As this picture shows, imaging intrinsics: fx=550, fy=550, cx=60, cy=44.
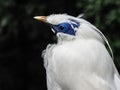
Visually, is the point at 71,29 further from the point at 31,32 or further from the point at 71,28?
the point at 31,32

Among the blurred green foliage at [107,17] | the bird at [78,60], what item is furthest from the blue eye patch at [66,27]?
the blurred green foliage at [107,17]

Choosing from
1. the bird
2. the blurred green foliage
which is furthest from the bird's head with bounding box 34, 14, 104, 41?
the blurred green foliage

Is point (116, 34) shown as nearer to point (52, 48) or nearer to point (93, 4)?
point (93, 4)

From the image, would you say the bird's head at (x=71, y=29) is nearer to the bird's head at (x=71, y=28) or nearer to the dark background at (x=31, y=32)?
the bird's head at (x=71, y=28)

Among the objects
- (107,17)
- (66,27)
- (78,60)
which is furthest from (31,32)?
(78,60)

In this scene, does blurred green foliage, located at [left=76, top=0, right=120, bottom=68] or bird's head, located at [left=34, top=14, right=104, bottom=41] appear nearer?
bird's head, located at [left=34, top=14, right=104, bottom=41]

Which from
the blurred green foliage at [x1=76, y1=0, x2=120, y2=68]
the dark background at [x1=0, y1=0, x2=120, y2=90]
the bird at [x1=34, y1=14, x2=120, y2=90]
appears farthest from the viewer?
the dark background at [x1=0, y1=0, x2=120, y2=90]

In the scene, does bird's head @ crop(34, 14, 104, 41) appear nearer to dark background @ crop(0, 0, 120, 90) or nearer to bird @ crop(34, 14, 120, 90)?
bird @ crop(34, 14, 120, 90)

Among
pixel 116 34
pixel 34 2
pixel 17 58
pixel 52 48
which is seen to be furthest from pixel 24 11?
pixel 52 48
